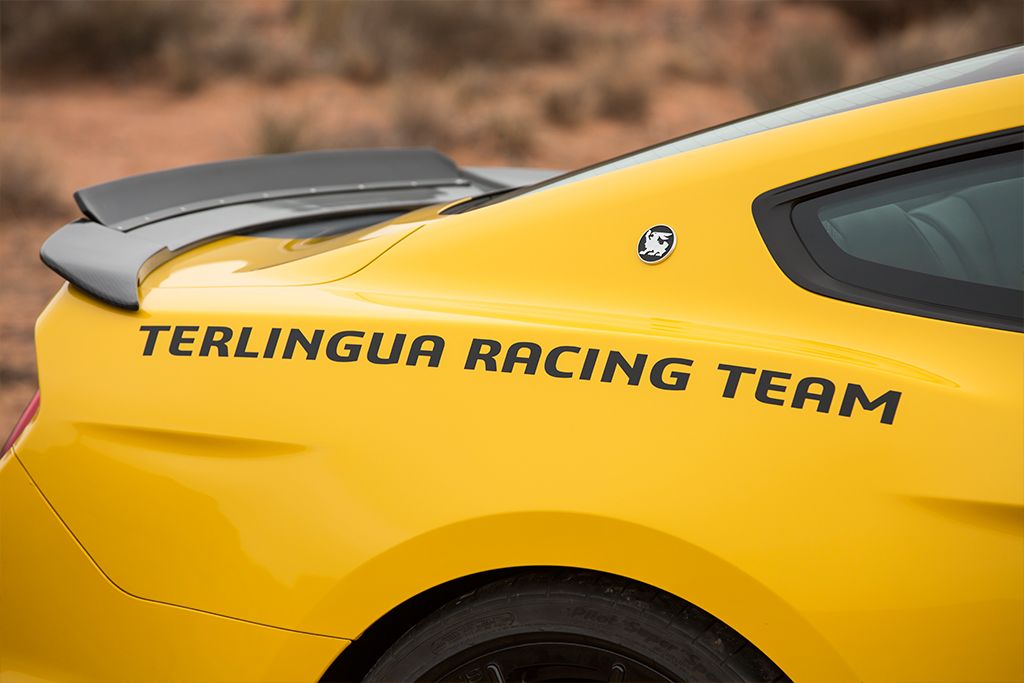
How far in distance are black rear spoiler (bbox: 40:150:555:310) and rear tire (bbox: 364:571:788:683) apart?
767mm

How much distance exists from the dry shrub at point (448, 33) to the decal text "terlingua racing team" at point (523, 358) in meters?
10.5

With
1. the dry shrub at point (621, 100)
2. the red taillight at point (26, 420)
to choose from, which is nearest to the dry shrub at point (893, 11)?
the dry shrub at point (621, 100)

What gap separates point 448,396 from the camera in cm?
160

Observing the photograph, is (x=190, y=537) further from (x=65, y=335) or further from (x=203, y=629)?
(x=65, y=335)

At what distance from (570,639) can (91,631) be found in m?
0.82

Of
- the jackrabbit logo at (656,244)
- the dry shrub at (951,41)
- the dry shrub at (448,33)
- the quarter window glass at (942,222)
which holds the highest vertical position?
the dry shrub at (951,41)

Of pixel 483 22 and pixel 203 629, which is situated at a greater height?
pixel 483 22

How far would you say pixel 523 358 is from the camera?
1600 millimetres

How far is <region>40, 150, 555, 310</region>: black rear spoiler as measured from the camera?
6.48 feet

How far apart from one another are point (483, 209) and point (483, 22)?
11.0 meters

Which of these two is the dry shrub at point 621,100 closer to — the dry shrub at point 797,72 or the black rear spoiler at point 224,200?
the dry shrub at point 797,72

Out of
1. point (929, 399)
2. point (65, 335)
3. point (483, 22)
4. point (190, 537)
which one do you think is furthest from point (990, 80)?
point (483, 22)

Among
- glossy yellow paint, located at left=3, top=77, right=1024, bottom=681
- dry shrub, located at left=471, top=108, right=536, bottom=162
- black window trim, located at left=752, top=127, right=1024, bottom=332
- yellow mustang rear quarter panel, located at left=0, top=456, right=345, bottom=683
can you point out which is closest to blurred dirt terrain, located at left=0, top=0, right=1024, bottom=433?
dry shrub, located at left=471, top=108, right=536, bottom=162

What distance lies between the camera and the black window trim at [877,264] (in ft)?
5.01
